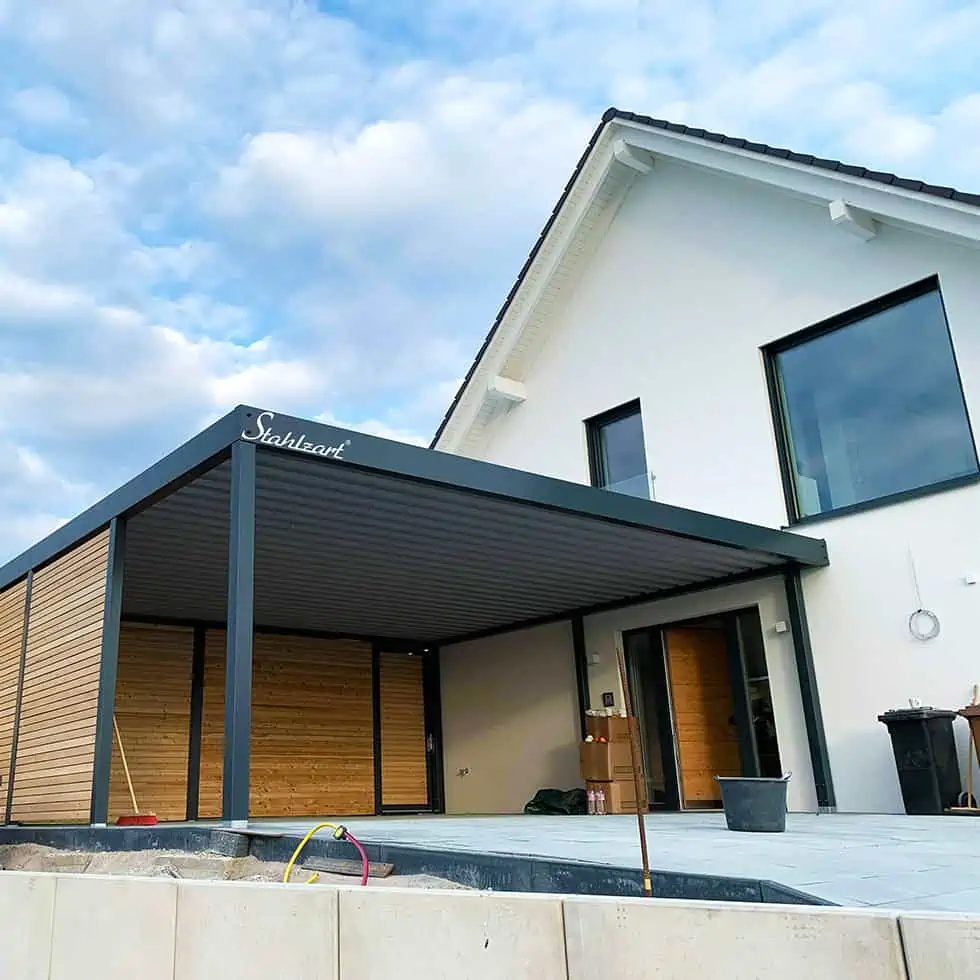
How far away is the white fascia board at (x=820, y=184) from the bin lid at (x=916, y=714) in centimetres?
362

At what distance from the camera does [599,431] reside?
11.0 m

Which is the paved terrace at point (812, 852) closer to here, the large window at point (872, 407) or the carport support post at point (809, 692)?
the carport support post at point (809, 692)

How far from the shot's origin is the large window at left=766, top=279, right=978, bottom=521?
7.91 m

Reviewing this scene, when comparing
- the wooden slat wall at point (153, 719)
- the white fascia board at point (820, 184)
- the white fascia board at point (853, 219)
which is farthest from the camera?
the wooden slat wall at point (153, 719)

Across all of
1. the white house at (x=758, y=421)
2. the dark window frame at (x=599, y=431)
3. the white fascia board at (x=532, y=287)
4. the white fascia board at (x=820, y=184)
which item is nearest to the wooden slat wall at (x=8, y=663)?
the white house at (x=758, y=421)

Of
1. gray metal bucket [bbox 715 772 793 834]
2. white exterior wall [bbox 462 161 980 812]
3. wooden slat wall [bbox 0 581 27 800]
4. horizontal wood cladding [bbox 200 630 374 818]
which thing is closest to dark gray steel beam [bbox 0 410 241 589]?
wooden slat wall [bbox 0 581 27 800]

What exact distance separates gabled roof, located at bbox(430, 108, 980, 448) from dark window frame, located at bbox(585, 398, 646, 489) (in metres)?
1.72

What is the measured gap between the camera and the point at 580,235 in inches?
443

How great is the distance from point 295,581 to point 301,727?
9.79 ft

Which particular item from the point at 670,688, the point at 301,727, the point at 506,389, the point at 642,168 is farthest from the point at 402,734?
the point at 642,168

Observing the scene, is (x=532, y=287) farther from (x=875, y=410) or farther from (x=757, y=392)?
(x=875, y=410)

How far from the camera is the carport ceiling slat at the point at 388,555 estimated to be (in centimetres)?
662

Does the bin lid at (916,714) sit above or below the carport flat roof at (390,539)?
below

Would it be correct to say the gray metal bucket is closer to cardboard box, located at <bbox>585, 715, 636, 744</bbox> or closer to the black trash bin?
the black trash bin
